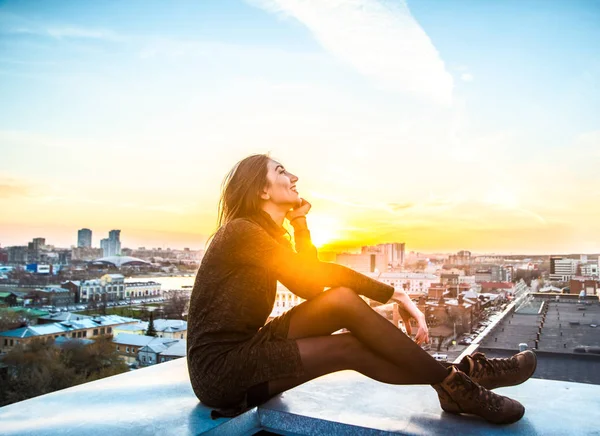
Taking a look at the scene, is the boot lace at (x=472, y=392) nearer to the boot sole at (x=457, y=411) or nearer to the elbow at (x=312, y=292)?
the boot sole at (x=457, y=411)

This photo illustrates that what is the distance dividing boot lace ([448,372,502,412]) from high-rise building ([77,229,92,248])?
26784 millimetres

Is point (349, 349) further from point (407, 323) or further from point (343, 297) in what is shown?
point (407, 323)

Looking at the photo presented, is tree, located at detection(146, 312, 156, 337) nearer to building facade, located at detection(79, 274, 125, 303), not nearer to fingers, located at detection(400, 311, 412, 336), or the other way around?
building facade, located at detection(79, 274, 125, 303)

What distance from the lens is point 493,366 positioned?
1221mm

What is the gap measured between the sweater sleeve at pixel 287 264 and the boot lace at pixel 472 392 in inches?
11.5

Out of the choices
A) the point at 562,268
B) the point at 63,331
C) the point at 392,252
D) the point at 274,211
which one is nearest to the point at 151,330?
the point at 63,331

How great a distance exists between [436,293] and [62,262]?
18.1 metres

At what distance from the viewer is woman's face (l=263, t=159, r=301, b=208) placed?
1351mm

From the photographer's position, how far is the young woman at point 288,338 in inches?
43.6

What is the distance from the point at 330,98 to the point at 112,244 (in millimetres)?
21066

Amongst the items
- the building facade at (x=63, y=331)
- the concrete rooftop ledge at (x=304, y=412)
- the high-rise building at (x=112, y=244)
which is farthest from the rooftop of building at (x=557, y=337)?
the high-rise building at (x=112, y=244)

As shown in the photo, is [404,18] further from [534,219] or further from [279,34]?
[534,219]

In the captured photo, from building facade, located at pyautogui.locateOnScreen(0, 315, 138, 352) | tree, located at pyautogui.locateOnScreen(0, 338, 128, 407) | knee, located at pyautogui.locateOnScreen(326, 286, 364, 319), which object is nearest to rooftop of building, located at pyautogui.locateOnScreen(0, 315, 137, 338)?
building facade, located at pyautogui.locateOnScreen(0, 315, 138, 352)

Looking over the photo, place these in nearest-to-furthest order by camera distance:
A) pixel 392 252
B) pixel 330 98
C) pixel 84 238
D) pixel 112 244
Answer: pixel 330 98
pixel 392 252
pixel 84 238
pixel 112 244
